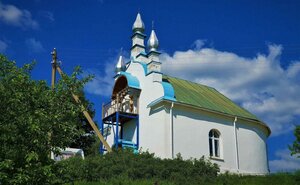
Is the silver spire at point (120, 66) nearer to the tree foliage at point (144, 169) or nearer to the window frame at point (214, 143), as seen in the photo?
the window frame at point (214, 143)

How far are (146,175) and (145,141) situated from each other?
5908mm

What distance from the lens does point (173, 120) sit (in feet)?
73.4

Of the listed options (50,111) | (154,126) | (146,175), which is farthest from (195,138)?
(50,111)

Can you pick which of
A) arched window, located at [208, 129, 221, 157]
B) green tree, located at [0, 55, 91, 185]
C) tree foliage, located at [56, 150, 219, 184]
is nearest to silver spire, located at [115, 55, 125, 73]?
arched window, located at [208, 129, 221, 157]

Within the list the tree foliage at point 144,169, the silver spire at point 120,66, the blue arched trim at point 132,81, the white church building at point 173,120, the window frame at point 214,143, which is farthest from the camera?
the silver spire at point 120,66

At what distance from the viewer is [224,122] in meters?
24.8

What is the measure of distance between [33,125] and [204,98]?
58.3 feet

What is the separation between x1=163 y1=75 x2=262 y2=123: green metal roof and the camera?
24.1 metres

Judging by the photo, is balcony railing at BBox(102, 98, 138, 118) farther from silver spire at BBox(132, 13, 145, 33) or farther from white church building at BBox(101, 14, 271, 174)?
silver spire at BBox(132, 13, 145, 33)

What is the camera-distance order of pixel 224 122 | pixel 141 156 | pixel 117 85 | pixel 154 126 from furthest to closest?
pixel 117 85 < pixel 224 122 < pixel 154 126 < pixel 141 156

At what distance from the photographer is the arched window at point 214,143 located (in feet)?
78.6

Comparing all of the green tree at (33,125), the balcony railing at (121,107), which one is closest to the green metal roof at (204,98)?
the balcony railing at (121,107)

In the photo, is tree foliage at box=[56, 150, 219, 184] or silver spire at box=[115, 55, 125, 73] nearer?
tree foliage at box=[56, 150, 219, 184]

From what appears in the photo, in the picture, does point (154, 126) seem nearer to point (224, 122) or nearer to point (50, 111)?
point (224, 122)
